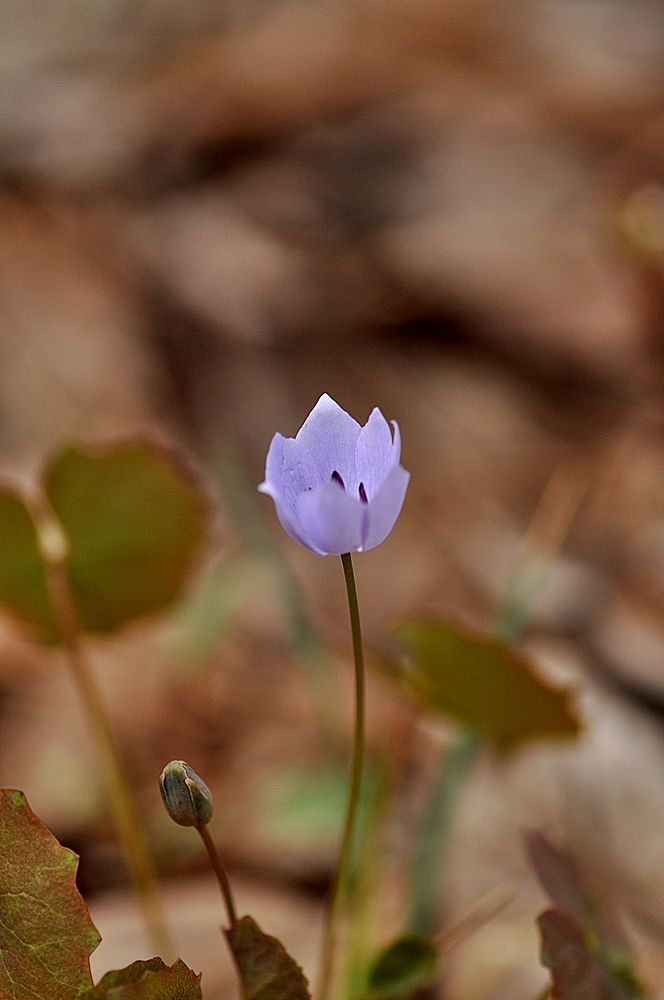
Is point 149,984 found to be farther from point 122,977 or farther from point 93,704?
point 93,704

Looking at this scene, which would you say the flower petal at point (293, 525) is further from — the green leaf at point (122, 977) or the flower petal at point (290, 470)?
the green leaf at point (122, 977)

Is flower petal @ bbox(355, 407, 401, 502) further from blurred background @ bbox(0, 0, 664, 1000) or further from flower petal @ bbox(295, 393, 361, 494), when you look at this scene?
blurred background @ bbox(0, 0, 664, 1000)

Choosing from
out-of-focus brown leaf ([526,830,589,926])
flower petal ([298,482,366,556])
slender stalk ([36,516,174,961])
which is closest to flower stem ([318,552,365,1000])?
flower petal ([298,482,366,556])

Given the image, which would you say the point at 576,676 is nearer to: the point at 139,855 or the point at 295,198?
the point at 139,855

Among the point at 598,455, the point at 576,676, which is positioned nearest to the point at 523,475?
the point at 598,455

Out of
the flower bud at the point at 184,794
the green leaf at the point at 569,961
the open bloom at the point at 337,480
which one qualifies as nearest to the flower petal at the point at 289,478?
the open bloom at the point at 337,480
